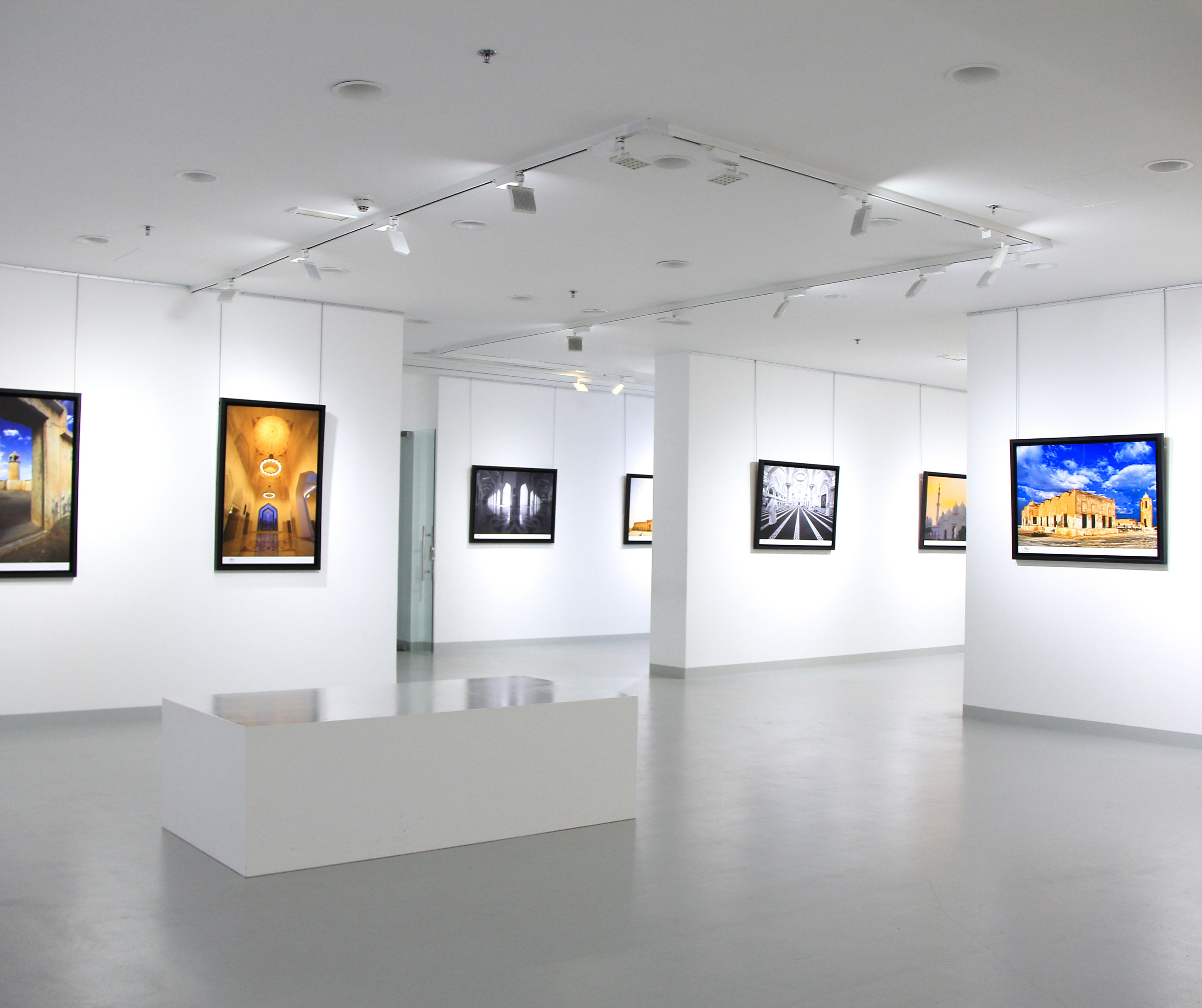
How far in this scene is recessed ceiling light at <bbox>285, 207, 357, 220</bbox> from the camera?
775cm

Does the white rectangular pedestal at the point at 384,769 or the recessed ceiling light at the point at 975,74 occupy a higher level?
the recessed ceiling light at the point at 975,74

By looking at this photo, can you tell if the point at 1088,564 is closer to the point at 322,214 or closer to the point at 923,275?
the point at 923,275

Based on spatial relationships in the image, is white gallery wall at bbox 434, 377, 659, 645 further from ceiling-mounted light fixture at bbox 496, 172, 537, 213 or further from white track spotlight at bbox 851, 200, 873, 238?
white track spotlight at bbox 851, 200, 873, 238

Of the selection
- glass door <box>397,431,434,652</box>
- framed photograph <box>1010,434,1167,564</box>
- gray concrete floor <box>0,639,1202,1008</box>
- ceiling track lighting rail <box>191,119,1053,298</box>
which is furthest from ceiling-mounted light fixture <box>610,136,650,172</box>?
glass door <box>397,431,434,652</box>

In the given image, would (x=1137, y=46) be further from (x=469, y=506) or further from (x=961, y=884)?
(x=469, y=506)

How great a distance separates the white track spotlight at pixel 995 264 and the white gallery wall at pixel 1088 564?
208cm

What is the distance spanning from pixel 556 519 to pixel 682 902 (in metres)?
11.7

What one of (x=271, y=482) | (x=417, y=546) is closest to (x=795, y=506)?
(x=417, y=546)

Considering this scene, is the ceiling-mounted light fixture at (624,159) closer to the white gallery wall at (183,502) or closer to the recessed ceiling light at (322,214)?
the recessed ceiling light at (322,214)

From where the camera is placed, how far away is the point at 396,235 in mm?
7547

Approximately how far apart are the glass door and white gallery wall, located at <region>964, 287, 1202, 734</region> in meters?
7.36

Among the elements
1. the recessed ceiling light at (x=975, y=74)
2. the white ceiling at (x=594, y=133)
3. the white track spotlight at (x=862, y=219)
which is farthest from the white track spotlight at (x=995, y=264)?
the recessed ceiling light at (x=975, y=74)

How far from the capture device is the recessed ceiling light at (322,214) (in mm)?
7746

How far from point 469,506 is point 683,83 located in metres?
10.8
